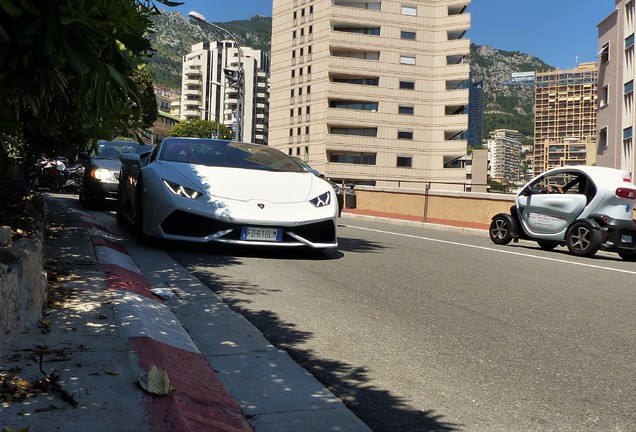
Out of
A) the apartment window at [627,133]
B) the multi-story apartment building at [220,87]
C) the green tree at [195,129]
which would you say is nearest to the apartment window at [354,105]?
the green tree at [195,129]

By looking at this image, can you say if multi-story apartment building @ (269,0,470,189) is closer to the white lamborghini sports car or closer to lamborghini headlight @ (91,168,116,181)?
lamborghini headlight @ (91,168,116,181)

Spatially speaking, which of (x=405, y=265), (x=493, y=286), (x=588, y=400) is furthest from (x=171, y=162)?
(x=588, y=400)

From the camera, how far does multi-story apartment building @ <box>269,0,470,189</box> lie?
2884 inches

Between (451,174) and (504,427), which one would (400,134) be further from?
(504,427)

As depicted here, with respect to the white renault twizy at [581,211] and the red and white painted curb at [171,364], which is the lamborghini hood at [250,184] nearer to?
the red and white painted curb at [171,364]

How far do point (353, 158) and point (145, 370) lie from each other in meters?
71.0

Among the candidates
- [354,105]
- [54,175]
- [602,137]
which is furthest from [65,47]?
[354,105]

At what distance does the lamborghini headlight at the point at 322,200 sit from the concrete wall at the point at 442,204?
1207 centimetres

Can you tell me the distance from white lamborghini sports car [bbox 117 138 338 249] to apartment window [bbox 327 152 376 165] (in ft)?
214

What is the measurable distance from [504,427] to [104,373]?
172cm

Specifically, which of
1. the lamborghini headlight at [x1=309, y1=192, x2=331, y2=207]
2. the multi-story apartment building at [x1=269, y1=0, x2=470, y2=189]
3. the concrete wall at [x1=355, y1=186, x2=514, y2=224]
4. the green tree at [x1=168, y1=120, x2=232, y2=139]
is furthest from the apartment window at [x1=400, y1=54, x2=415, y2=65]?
the lamborghini headlight at [x1=309, y1=192, x2=331, y2=207]

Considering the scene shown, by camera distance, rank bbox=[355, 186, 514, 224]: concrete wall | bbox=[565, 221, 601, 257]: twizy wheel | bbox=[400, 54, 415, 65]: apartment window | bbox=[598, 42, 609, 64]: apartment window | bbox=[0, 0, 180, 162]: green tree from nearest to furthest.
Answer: bbox=[0, 0, 180, 162]: green tree < bbox=[565, 221, 601, 257]: twizy wheel < bbox=[355, 186, 514, 224]: concrete wall < bbox=[598, 42, 609, 64]: apartment window < bbox=[400, 54, 415, 65]: apartment window

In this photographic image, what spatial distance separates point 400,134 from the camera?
7469 cm

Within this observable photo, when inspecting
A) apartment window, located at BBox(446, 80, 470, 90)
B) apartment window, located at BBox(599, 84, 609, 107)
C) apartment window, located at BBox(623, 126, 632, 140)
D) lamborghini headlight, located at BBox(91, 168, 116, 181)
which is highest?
apartment window, located at BBox(446, 80, 470, 90)
